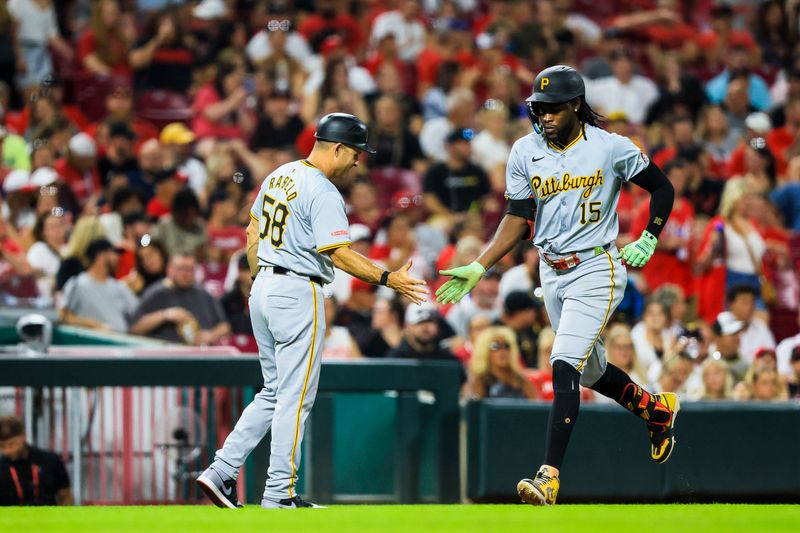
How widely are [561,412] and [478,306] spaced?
515 cm

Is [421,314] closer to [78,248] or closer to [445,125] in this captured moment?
[78,248]

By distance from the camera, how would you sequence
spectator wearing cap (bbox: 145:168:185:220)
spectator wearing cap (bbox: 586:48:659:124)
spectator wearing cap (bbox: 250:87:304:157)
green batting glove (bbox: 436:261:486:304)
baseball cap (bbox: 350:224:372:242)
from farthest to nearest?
spectator wearing cap (bbox: 586:48:659:124) → spectator wearing cap (bbox: 250:87:304:157) → spectator wearing cap (bbox: 145:168:185:220) → baseball cap (bbox: 350:224:372:242) → green batting glove (bbox: 436:261:486:304)

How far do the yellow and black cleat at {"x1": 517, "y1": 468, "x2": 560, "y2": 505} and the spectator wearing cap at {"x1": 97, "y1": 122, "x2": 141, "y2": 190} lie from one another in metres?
7.83

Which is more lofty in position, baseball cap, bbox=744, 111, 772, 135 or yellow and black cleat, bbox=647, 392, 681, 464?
baseball cap, bbox=744, 111, 772, 135

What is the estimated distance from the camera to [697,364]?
10.8 m

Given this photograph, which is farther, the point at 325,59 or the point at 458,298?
the point at 325,59

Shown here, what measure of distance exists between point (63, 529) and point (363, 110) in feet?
31.3

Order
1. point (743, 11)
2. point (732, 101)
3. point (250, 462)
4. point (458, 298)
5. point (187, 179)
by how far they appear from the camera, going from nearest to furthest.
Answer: point (458, 298) < point (250, 462) < point (187, 179) < point (732, 101) < point (743, 11)

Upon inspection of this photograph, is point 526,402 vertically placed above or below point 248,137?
below

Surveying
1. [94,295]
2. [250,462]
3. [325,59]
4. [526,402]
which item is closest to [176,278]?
[94,295]

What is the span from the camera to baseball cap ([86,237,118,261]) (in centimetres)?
1111

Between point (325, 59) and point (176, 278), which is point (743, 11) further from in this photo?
point (176, 278)

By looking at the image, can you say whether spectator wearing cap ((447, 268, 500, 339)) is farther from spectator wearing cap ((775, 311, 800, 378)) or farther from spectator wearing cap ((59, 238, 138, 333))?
spectator wearing cap ((59, 238, 138, 333))

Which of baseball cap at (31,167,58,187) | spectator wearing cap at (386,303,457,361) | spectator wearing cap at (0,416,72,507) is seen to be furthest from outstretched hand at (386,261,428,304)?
baseball cap at (31,167,58,187)
